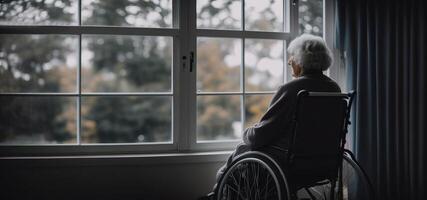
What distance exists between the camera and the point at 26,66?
8.51 ft

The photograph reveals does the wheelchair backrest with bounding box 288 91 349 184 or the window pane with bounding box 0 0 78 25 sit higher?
the window pane with bounding box 0 0 78 25

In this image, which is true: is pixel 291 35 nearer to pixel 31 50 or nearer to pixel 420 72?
pixel 420 72

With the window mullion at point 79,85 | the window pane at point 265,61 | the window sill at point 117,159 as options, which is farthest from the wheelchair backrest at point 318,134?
the window mullion at point 79,85

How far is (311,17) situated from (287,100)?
1.17 meters

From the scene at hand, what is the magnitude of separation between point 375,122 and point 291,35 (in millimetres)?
805

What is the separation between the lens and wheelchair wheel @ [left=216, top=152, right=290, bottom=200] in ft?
5.91

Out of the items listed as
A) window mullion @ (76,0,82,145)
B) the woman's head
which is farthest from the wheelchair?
window mullion @ (76,0,82,145)

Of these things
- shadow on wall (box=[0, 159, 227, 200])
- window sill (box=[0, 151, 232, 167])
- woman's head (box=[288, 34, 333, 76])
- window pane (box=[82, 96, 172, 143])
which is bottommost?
shadow on wall (box=[0, 159, 227, 200])

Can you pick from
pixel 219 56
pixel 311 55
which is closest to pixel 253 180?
pixel 311 55

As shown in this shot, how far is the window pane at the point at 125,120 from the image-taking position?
2.76 meters

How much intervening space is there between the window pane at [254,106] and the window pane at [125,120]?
1.78ft

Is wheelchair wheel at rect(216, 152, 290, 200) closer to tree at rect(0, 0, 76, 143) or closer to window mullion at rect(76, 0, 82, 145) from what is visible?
window mullion at rect(76, 0, 82, 145)

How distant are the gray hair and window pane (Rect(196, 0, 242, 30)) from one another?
0.72 metres

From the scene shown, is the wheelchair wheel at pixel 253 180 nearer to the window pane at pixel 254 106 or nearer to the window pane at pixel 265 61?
the window pane at pixel 254 106
